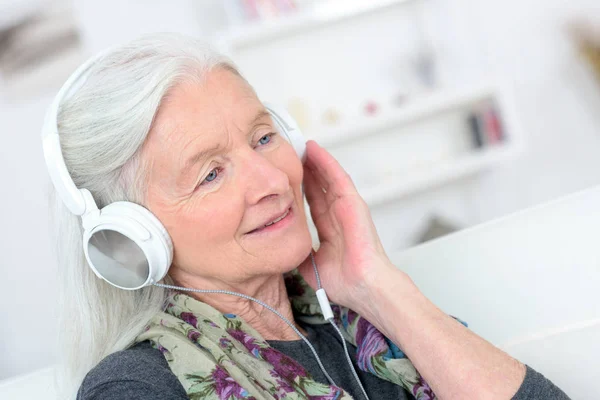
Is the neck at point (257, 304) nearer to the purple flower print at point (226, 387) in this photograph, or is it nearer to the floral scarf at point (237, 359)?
the floral scarf at point (237, 359)

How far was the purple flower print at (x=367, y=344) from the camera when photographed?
4.20 feet

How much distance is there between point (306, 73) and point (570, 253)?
7.62 ft

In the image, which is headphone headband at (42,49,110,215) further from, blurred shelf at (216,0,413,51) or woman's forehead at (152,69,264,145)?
blurred shelf at (216,0,413,51)

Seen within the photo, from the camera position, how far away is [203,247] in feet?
3.94

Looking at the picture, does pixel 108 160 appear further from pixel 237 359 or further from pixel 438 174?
pixel 438 174

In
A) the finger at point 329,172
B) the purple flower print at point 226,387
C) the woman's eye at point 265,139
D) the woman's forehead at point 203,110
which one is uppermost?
the woman's forehead at point 203,110

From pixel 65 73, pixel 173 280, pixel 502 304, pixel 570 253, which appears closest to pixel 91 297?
pixel 173 280

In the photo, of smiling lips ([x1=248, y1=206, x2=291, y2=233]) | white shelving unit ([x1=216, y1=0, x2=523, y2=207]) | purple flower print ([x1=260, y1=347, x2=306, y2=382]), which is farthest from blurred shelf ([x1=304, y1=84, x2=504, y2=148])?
purple flower print ([x1=260, y1=347, x2=306, y2=382])

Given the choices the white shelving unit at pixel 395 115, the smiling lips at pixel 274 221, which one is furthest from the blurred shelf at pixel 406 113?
the smiling lips at pixel 274 221

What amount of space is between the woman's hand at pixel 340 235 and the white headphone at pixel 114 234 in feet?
1.22

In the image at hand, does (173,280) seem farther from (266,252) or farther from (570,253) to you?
(570,253)

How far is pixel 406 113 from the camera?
337cm

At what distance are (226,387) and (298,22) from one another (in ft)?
8.11

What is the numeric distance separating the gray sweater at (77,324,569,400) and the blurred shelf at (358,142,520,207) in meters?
2.00
